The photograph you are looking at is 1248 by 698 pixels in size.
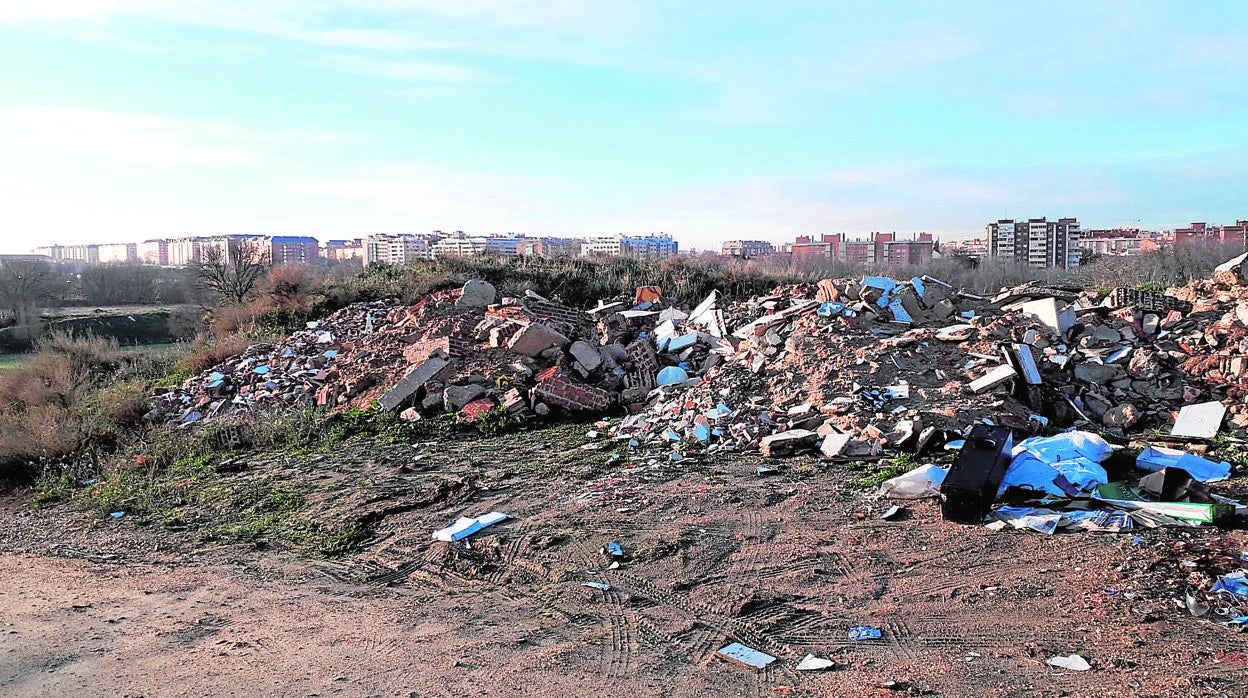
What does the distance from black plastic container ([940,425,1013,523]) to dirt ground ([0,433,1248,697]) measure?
13 centimetres

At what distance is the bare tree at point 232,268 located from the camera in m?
25.1

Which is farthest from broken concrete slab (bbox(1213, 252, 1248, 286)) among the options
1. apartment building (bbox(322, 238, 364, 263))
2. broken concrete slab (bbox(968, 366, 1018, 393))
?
apartment building (bbox(322, 238, 364, 263))

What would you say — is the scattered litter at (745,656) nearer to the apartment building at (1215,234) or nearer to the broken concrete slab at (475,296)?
the broken concrete slab at (475,296)

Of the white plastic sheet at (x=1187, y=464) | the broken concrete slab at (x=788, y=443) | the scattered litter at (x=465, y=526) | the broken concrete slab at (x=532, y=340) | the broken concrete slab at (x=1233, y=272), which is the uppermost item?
the broken concrete slab at (x=1233, y=272)

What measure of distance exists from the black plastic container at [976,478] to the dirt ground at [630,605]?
0.13 m

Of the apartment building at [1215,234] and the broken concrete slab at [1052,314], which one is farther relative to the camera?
the apartment building at [1215,234]

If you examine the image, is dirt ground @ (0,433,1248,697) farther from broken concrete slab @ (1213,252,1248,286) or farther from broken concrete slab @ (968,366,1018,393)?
broken concrete slab @ (1213,252,1248,286)

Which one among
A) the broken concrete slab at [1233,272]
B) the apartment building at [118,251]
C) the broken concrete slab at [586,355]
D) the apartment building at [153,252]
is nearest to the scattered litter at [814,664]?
the broken concrete slab at [586,355]

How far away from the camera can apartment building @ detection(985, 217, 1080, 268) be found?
140ft

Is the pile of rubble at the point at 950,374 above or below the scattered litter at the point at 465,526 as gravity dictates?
above

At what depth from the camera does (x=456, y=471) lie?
7.23 meters

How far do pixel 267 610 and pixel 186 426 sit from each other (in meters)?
6.48

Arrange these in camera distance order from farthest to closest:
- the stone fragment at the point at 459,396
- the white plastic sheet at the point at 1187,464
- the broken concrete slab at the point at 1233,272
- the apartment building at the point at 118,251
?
1. the apartment building at the point at 118,251
2. the broken concrete slab at the point at 1233,272
3. the stone fragment at the point at 459,396
4. the white plastic sheet at the point at 1187,464

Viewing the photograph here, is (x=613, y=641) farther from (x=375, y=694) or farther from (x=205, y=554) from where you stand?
(x=205, y=554)
